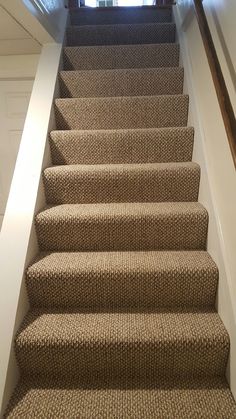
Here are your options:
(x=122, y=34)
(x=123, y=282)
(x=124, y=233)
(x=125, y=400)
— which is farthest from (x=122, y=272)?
(x=122, y=34)

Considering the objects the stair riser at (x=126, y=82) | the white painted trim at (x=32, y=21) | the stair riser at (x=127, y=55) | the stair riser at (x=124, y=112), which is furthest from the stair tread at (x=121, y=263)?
the stair riser at (x=127, y=55)

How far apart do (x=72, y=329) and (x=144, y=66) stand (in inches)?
69.1

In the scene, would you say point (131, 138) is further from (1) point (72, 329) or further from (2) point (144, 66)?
(1) point (72, 329)

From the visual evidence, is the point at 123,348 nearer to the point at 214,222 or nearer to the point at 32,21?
the point at 214,222

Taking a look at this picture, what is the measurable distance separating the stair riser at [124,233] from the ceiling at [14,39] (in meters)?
1.14

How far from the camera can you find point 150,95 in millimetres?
1817

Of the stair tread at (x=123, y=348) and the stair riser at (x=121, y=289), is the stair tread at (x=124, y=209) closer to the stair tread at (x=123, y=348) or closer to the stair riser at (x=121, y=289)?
the stair riser at (x=121, y=289)

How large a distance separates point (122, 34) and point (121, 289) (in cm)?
195

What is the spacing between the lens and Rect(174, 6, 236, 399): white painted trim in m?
1.00

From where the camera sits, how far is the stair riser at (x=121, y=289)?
116 cm

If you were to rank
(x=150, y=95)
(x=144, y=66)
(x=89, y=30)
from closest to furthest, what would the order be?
1. (x=150, y=95)
2. (x=144, y=66)
3. (x=89, y=30)

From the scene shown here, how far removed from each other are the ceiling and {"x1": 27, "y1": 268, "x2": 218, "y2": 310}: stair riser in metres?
1.36

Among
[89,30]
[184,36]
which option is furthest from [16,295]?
[89,30]

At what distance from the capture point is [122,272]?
1.16m
